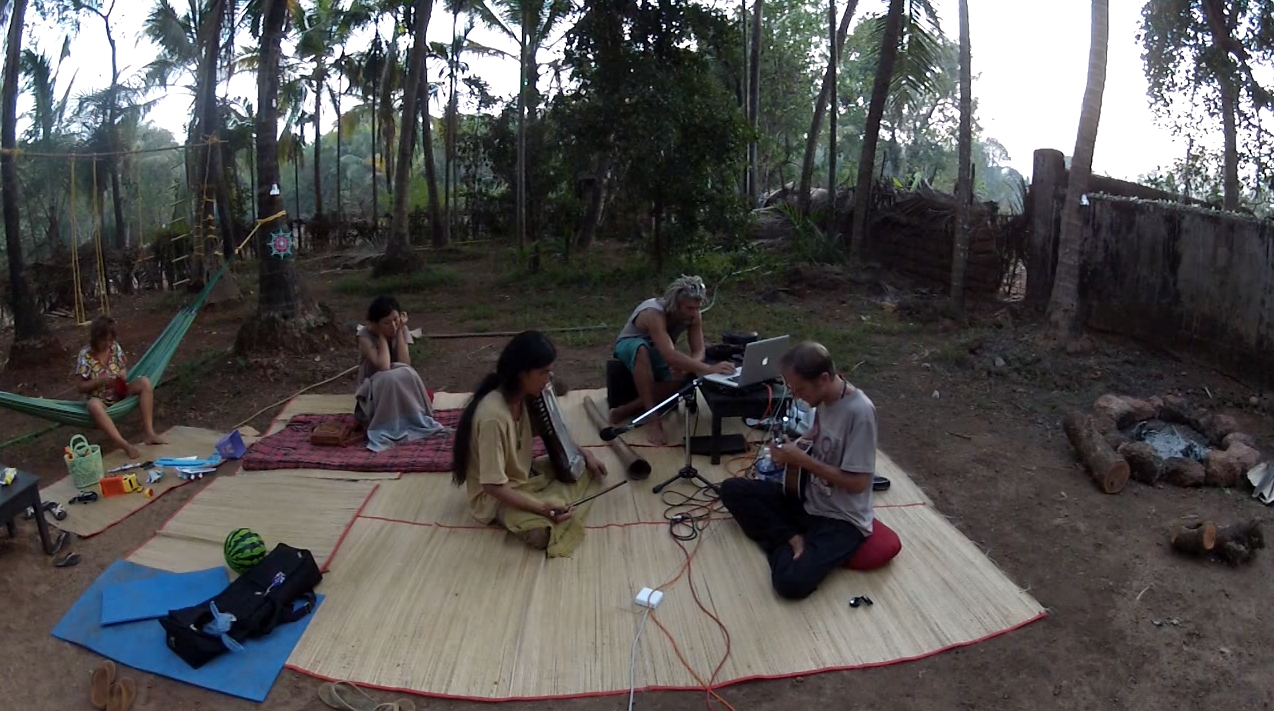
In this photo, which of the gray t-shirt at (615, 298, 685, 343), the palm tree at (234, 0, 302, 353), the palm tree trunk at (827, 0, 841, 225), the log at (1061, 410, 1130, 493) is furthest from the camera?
the palm tree trunk at (827, 0, 841, 225)

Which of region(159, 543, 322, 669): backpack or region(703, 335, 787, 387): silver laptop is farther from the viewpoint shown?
region(703, 335, 787, 387): silver laptop

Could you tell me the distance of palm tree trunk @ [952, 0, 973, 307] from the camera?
299 inches

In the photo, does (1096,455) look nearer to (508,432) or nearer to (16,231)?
(508,432)

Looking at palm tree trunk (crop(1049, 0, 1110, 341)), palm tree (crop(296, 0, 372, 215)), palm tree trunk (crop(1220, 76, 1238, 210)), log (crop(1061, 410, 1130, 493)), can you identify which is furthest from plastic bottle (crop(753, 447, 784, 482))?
palm tree (crop(296, 0, 372, 215))

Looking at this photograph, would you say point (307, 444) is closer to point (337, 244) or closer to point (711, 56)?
point (711, 56)

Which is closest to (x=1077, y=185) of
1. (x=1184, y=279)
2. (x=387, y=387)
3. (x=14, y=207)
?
(x=1184, y=279)

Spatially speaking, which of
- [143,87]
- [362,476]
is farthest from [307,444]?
[143,87]

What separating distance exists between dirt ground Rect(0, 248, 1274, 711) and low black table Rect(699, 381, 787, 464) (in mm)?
890

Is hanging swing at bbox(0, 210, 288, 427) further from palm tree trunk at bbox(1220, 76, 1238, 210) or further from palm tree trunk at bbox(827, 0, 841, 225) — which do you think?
palm tree trunk at bbox(1220, 76, 1238, 210)

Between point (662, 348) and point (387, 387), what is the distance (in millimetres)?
1648

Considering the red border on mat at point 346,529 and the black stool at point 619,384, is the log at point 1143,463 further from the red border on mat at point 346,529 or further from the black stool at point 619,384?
the red border on mat at point 346,529

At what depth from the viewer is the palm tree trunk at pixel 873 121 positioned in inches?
383

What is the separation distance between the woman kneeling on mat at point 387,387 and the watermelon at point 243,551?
139cm

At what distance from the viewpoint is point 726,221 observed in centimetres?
1031
